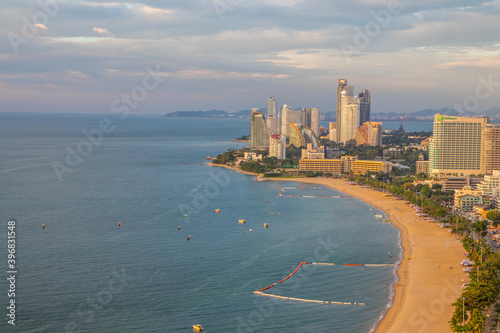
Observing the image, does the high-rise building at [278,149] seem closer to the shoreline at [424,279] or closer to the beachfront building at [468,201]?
the beachfront building at [468,201]

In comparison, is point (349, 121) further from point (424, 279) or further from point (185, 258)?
point (424, 279)

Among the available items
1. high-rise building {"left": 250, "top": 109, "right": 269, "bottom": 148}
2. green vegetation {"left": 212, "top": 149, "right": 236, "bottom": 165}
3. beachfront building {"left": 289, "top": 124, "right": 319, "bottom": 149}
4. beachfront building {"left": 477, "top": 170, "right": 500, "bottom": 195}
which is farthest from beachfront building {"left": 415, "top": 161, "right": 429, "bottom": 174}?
high-rise building {"left": 250, "top": 109, "right": 269, "bottom": 148}

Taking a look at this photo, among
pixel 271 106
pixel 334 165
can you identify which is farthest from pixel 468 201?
pixel 271 106

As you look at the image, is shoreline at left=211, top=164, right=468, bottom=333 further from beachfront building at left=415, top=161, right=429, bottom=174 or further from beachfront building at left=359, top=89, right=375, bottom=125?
beachfront building at left=359, top=89, right=375, bottom=125

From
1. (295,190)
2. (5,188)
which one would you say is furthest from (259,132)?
(5,188)

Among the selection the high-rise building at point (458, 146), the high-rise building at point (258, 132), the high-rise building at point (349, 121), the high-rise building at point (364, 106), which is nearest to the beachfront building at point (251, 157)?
the high-rise building at point (258, 132)
